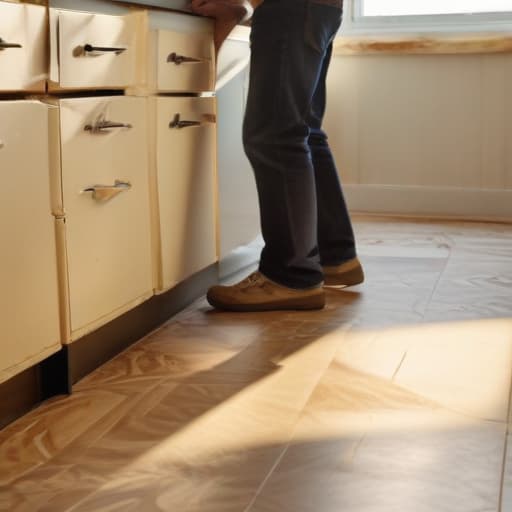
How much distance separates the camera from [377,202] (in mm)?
3787

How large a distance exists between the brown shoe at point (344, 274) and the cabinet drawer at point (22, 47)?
116cm

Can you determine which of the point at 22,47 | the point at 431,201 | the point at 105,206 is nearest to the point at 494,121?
the point at 431,201

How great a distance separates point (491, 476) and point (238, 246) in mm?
1332

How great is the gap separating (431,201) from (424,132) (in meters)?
0.27

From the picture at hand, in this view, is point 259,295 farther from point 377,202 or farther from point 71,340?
point 377,202

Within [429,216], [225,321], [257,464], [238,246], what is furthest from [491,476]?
[429,216]

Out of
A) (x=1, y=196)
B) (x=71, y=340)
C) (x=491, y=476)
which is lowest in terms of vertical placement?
(x=491, y=476)

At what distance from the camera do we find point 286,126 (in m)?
2.09

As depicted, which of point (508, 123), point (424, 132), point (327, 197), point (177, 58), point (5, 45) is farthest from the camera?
point (424, 132)

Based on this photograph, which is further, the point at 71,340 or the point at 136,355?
the point at 136,355

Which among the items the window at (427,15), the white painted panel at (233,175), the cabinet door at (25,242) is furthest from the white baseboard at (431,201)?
the cabinet door at (25,242)

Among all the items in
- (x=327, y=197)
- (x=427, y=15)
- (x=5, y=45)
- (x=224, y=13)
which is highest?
(x=427, y=15)

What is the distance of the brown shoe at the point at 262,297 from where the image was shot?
2225 millimetres

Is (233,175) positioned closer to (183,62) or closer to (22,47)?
(183,62)
